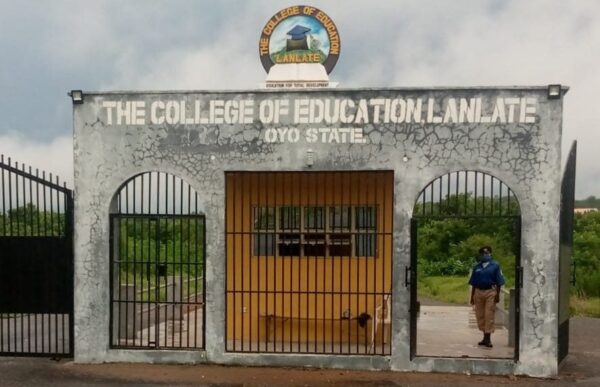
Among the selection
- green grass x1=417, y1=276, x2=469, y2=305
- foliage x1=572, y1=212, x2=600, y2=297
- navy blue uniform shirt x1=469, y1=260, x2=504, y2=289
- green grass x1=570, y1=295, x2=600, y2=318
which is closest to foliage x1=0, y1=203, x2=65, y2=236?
navy blue uniform shirt x1=469, y1=260, x2=504, y2=289

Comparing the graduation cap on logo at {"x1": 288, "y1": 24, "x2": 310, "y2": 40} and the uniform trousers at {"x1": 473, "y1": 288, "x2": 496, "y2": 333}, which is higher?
the graduation cap on logo at {"x1": 288, "y1": 24, "x2": 310, "y2": 40}

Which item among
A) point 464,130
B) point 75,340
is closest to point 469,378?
point 464,130

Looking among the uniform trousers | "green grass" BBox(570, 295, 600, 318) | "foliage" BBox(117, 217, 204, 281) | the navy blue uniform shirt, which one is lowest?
"green grass" BBox(570, 295, 600, 318)

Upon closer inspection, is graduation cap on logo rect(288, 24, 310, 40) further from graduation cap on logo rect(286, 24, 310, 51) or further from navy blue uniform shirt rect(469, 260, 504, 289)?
navy blue uniform shirt rect(469, 260, 504, 289)

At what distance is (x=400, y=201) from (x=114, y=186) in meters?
3.94

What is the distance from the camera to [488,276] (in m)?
10.6

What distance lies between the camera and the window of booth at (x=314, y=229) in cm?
1138

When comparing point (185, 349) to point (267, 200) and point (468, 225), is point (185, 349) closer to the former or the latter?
point (267, 200)

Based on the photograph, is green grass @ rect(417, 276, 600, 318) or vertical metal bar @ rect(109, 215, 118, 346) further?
green grass @ rect(417, 276, 600, 318)

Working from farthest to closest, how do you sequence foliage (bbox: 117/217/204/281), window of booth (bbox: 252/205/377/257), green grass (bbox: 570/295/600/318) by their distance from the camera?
green grass (bbox: 570/295/600/318), window of booth (bbox: 252/205/377/257), foliage (bbox: 117/217/204/281)

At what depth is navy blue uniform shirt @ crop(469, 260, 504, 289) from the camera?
10539mm

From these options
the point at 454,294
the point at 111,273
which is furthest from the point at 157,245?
the point at 454,294

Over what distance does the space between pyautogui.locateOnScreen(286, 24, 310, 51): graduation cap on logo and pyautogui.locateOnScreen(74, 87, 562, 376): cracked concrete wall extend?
1.98m

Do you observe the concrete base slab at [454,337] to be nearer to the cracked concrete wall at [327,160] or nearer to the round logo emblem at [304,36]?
the cracked concrete wall at [327,160]
